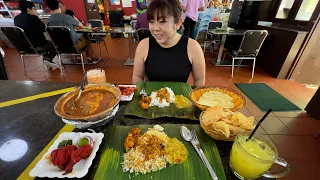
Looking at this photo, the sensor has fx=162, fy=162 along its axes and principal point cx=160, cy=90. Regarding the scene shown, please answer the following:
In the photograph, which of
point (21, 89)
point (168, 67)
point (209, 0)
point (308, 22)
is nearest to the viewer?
point (21, 89)

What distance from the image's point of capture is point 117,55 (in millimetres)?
5305

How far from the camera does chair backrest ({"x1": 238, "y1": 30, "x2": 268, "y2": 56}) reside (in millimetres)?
3391

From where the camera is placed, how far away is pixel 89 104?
89 centimetres

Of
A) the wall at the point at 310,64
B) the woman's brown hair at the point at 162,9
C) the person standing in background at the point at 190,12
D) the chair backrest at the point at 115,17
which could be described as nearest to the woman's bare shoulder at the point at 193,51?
the woman's brown hair at the point at 162,9

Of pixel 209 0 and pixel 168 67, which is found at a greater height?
pixel 209 0

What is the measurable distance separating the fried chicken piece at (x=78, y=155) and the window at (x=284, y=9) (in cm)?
507

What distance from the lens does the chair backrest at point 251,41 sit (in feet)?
11.1

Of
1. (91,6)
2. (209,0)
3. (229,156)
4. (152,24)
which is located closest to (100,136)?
(229,156)

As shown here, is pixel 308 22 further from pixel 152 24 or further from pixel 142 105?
pixel 142 105

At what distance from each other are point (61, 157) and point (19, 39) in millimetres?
3920

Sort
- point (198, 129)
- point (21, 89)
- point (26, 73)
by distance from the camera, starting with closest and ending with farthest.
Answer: point (198, 129) < point (21, 89) < point (26, 73)

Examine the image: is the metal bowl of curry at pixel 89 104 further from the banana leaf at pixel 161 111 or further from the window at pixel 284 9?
the window at pixel 284 9

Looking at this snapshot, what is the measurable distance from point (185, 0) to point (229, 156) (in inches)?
173

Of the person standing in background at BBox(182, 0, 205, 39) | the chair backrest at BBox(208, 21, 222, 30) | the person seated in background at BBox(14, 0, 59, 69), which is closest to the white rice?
the person standing in background at BBox(182, 0, 205, 39)
